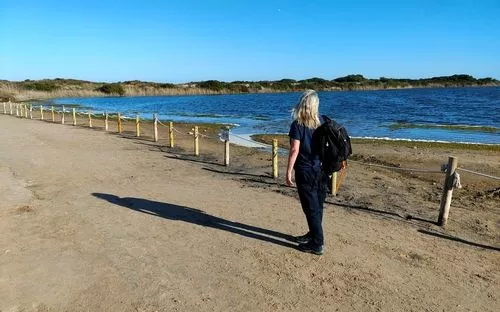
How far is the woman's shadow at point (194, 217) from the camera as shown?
6.35 metres

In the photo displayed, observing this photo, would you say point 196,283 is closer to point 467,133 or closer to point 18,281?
point 18,281

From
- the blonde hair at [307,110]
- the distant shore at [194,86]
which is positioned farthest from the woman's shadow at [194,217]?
the distant shore at [194,86]

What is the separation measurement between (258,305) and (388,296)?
1.40m

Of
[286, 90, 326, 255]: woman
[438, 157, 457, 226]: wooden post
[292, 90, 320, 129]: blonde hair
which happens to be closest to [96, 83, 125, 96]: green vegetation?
[438, 157, 457, 226]: wooden post

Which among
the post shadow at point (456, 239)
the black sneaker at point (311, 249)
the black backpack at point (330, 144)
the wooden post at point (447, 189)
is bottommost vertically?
the post shadow at point (456, 239)

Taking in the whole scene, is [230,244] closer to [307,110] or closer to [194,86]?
[307,110]

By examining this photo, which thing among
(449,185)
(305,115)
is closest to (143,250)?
(305,115)

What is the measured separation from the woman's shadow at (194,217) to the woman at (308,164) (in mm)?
513

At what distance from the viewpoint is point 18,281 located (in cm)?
483

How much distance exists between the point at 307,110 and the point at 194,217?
10.7ft

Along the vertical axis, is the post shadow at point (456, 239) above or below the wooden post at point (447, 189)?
below

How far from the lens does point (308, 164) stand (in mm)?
5262

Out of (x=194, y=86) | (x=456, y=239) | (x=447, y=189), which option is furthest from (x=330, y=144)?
(x=194, y=86)

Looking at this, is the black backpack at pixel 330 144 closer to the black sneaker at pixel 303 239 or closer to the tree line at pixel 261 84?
the black sneaker at pixel 303 239
